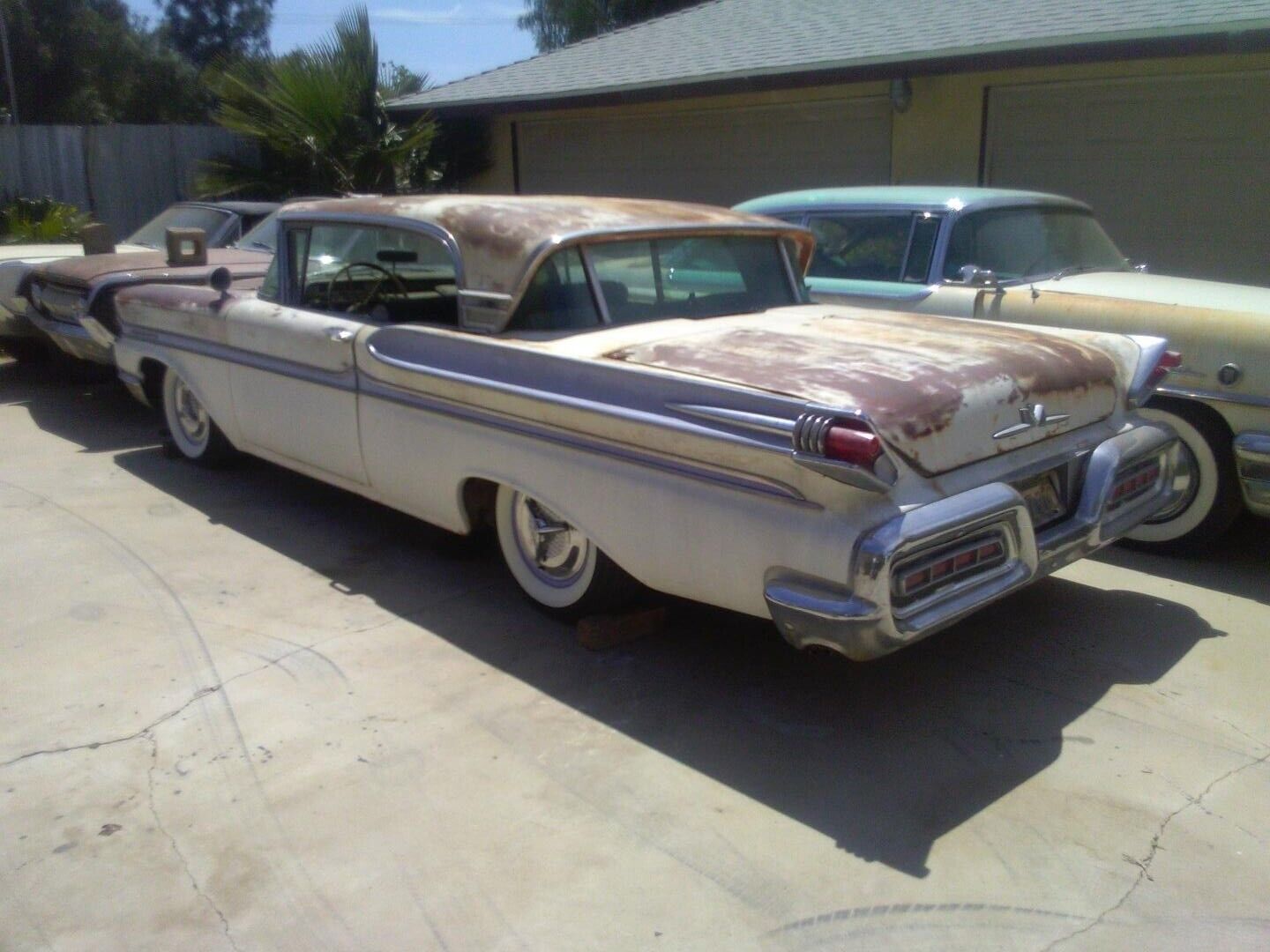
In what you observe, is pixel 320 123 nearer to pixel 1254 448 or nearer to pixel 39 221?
pixel 39 221

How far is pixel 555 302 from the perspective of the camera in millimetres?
4633

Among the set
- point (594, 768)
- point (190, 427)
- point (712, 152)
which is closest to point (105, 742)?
point (594, 768)

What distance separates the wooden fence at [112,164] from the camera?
16.4 metres

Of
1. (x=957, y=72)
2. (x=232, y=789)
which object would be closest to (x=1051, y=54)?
(x=957, y=72)

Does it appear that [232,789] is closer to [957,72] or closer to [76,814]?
[76,814]

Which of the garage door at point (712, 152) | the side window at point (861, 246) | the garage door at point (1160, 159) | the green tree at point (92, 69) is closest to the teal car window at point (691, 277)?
the side window at point (861, 246)

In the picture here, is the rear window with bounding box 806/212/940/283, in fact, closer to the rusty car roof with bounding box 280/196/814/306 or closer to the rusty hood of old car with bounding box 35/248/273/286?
the rusty car roof with bounding box 280/196/814/306

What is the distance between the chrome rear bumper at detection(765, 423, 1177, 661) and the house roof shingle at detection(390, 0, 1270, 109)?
583cm

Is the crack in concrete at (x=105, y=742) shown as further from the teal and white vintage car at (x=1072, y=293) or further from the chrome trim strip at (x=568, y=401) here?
the teal and white vintage car at (x=1072, y=293)

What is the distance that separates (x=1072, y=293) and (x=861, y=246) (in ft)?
4.47

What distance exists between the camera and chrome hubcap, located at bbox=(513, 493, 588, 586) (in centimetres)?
447

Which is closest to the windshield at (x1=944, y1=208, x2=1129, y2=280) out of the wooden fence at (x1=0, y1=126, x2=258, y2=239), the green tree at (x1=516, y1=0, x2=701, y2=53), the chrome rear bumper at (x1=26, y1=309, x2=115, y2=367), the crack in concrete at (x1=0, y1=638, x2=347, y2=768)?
the crack in concrete at (x1=0, y1=638, x2=347, y2=768)

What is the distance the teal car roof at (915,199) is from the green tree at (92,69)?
1088 inches

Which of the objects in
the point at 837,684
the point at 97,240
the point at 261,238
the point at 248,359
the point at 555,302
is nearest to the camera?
the point at 837,684
